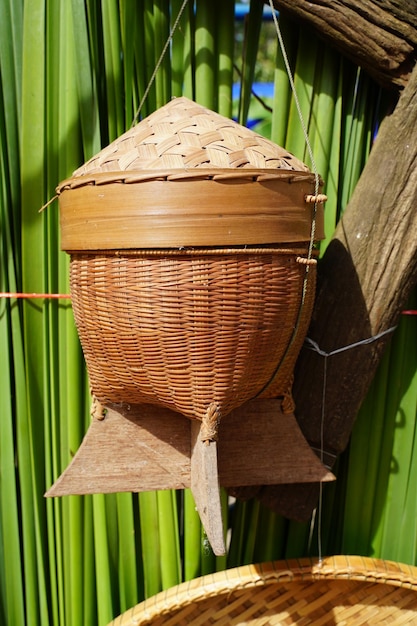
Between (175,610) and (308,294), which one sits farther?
(175,610)

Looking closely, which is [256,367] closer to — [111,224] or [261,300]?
[261,300]

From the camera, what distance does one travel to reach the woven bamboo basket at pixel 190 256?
681mm

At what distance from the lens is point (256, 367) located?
77 cm

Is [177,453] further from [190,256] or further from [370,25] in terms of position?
[370,25]

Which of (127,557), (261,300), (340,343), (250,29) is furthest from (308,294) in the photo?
(127,557)

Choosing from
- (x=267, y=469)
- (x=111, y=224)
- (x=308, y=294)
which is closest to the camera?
(x=111, y=224)

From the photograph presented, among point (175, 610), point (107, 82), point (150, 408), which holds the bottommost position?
point (175, 610)

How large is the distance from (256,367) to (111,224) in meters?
0.26

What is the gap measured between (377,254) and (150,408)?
449 mm

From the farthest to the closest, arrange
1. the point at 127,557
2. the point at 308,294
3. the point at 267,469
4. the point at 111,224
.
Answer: the point at 127,557 < the point at 267,469 < the point at 308,294 < the point at 111,224

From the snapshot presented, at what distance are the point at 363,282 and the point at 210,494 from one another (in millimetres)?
445

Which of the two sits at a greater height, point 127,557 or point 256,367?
point 256,367

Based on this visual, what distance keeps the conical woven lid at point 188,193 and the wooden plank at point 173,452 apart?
11.7 inches

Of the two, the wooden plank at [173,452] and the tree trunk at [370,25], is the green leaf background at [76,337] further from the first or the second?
the wooden plank at [173,452]
